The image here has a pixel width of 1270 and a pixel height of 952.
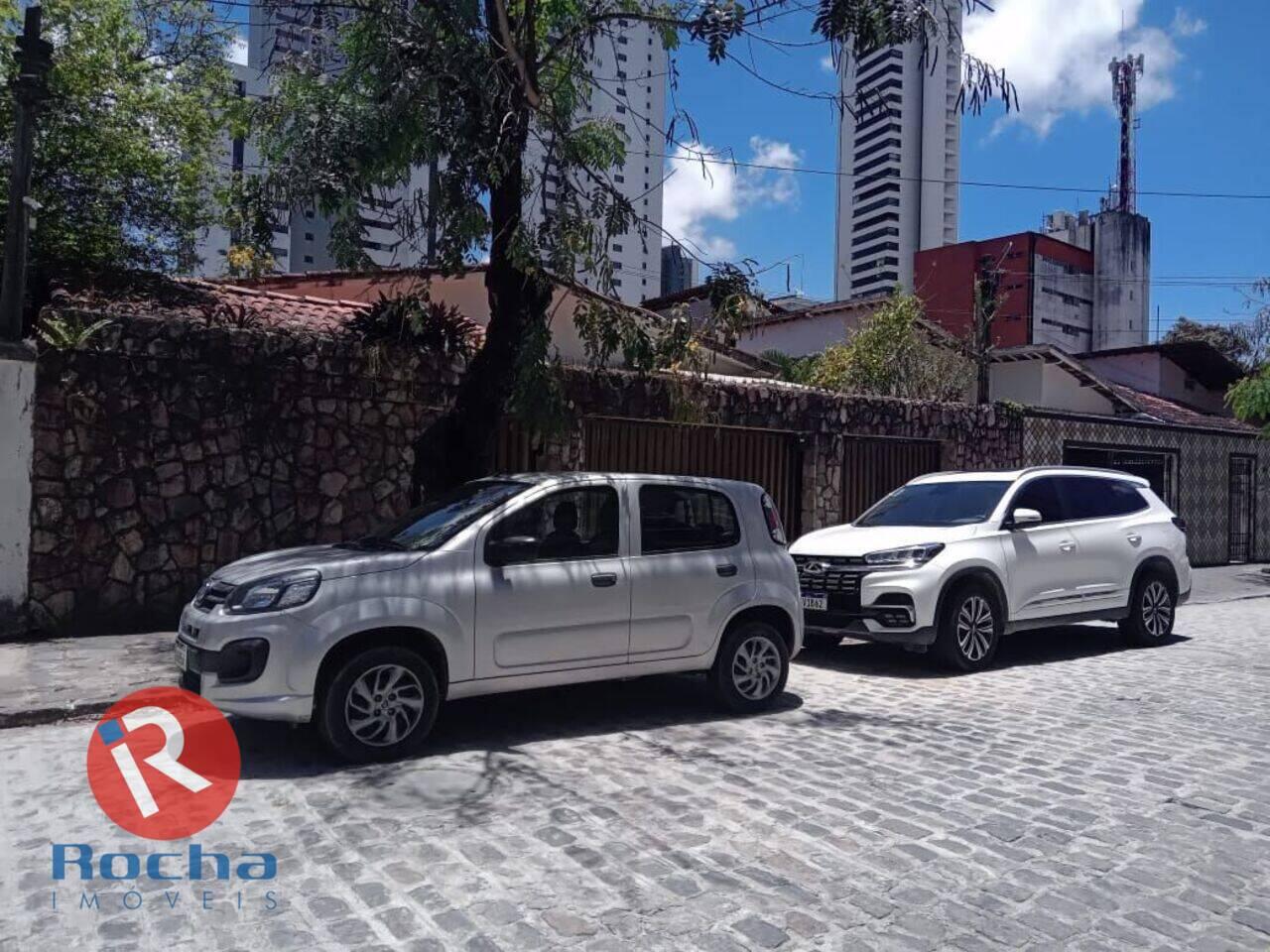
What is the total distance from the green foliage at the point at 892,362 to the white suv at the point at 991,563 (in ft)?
26.1

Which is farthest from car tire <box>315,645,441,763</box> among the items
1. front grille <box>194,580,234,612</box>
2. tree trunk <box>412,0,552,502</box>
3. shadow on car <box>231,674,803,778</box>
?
tree trunk <box>412,0,552,502</box>

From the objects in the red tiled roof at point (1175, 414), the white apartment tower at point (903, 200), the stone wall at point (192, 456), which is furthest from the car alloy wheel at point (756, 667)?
the white apartment tower at point (903, 200)

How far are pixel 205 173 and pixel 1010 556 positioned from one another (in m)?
10.1

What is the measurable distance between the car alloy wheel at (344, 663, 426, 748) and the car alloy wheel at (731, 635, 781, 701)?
2.34 meters

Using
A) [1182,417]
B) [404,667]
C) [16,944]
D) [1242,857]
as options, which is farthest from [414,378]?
[1182,417]

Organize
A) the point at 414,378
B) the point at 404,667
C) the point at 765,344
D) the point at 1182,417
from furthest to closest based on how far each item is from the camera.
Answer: the point at 765,344 → the point at 1182,417 → the point at 414,378 → the point at 404,667

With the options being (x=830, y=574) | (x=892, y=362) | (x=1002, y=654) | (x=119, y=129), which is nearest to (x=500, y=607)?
(x=830, y=574)

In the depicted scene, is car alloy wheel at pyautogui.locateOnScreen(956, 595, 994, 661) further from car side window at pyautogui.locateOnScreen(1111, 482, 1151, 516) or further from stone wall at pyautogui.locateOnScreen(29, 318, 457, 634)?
stone wall at pyautogui.locateOnScreen(29, 318, 457, 634)

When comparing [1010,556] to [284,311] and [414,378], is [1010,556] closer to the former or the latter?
[414,378]

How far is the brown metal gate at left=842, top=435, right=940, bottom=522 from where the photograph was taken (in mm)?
14445

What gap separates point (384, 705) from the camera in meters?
5.50

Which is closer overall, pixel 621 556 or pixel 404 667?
pixel 404 667

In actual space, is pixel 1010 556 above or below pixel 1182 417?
below

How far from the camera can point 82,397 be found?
8789 mm
